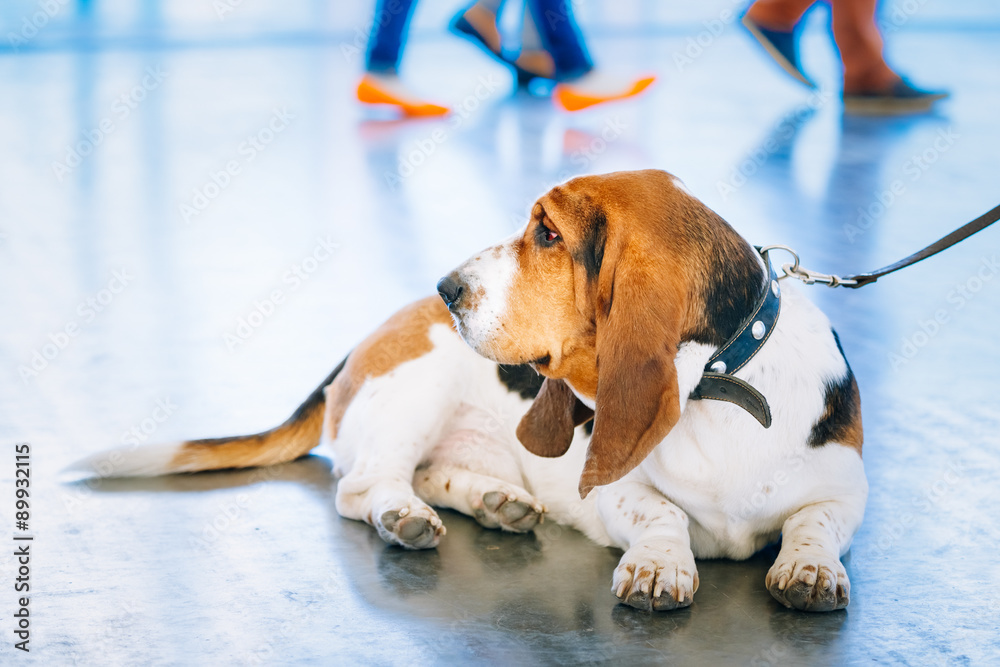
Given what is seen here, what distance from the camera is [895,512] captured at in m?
3.15

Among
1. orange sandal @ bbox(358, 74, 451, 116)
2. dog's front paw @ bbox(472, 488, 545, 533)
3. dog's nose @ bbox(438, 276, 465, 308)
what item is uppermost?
dog's nose @ bbox(438, 276, 465, 308)

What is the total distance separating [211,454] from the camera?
3.42 metres

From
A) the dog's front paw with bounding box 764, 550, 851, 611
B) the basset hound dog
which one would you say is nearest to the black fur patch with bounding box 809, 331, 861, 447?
the basset hound dog

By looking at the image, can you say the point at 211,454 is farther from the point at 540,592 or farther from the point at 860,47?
the point at 860,47

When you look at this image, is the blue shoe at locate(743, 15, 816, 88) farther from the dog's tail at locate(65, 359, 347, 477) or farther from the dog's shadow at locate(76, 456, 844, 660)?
the dog's shadow at locate(76, 456, 844, 660)

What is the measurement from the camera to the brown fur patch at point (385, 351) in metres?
3.38

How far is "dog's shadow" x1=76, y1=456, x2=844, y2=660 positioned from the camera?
2.49m

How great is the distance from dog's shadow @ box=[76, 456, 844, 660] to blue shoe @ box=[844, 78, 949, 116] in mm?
7123

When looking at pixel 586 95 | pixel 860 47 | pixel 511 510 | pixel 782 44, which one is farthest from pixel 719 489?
pixel 782 44

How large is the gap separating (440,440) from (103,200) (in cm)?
440

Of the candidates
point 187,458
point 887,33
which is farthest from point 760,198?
point 887,33

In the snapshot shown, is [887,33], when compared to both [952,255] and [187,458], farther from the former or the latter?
[187,458]

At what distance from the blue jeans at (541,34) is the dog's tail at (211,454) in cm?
577

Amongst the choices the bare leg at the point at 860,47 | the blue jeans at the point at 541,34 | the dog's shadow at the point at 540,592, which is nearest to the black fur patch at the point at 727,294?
the dog's shadow at the point at 540,592
